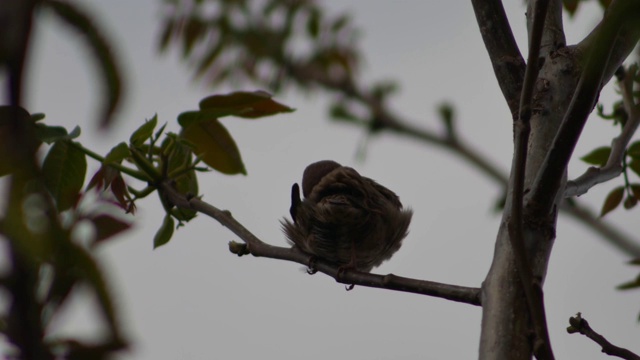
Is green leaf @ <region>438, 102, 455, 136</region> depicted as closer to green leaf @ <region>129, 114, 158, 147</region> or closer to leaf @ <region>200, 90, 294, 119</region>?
leaf @ <region>200, 90, 294, 119</region>

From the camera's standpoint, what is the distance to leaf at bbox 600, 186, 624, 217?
332 centimetres

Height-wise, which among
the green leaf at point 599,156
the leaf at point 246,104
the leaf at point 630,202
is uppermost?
the green leaf at point 599,156

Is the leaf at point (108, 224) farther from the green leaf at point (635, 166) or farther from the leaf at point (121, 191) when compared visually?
the green leaf at point (635, 166)

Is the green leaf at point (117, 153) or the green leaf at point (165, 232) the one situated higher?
the green leaf at point (117, 153)

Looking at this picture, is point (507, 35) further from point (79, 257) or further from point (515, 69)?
point (79, 257)

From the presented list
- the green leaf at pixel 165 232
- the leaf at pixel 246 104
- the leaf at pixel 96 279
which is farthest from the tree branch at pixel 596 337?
the leaf at pixel 96 279

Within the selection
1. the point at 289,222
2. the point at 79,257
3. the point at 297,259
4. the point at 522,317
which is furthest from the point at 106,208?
the point at 289,222

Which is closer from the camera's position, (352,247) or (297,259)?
(297,259)

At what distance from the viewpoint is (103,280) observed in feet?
2.14

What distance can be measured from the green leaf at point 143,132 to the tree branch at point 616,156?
1.49 m

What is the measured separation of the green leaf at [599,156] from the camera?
3.25 metres

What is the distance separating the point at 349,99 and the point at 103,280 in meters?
2.10

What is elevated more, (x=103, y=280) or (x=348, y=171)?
(x=348, y=171)

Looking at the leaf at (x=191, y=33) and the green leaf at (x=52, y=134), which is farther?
the leaf at (x=191, y=33)
